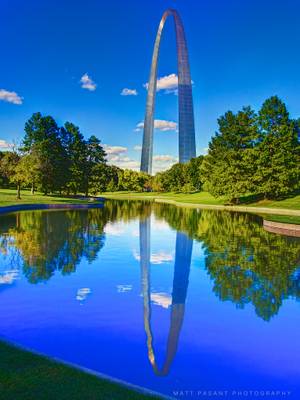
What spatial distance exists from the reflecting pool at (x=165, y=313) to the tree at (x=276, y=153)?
33789 mm

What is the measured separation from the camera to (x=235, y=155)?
53.0 m

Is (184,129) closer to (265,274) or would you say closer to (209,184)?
(209,184)

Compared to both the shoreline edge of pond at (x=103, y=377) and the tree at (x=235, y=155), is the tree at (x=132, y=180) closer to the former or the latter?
the tree at (x=235, y=155)

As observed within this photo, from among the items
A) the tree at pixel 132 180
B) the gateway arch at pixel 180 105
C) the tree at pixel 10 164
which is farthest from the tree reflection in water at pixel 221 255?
the gateway arch at pixel 180 105

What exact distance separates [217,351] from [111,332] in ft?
6.52

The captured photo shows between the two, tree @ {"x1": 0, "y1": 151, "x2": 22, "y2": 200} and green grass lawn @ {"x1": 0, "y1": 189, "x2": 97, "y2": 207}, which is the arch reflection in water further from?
tree @ {"x1": 0, "y1": 151, "x2": 22, "y2": 200}

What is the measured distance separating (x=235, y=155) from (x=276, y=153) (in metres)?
5.33

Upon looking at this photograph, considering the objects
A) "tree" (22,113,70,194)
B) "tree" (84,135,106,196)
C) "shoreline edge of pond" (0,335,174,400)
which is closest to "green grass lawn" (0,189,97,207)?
"tree" (22,113,70,194)

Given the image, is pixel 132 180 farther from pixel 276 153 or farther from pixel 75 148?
pixel 276 153

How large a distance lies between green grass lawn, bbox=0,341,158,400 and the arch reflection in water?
1.36m

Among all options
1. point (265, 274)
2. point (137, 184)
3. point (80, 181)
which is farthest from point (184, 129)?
point (265, 274)

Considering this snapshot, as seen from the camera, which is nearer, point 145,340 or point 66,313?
point 145,340

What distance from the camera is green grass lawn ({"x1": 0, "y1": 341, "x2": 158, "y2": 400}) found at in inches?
176

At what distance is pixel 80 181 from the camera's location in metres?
68.9
